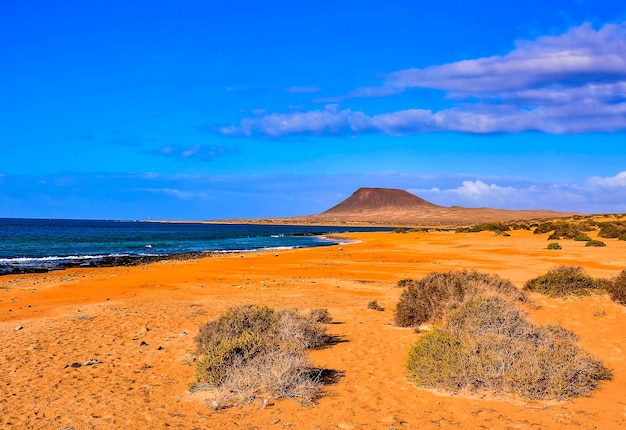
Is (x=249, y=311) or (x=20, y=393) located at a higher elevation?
(x=249, y=311)

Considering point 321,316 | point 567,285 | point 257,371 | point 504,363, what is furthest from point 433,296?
point 567,285

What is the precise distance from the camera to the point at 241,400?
6.74m

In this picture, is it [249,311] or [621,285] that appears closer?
[249,311]

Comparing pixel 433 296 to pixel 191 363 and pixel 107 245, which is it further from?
pixel 107 245

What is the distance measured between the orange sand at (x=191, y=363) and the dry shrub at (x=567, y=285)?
577 millimetres

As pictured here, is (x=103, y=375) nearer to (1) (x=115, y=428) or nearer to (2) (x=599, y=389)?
(1) (x=115, y=428)

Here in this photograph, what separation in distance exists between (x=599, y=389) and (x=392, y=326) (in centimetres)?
536

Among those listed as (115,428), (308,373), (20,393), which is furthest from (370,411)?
(20,393)

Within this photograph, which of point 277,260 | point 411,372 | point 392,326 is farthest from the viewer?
point 277,260

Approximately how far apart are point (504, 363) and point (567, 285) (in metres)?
9.93

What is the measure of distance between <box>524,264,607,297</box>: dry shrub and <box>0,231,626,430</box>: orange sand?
0.58 meters

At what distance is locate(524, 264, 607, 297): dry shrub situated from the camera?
1497 cm


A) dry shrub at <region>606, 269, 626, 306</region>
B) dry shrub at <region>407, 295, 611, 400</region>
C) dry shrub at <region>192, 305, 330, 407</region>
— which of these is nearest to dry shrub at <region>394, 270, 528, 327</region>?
dry shrub at <region>407, 295, 611, 400</region>

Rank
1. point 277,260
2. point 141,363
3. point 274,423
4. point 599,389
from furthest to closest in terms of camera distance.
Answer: point 277,260, point 141,363, point 599,389, point 274,423
